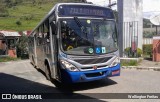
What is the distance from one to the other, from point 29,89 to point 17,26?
188 ft

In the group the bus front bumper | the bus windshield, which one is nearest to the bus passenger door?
the bus windshield

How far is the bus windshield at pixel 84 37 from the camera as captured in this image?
8.01m

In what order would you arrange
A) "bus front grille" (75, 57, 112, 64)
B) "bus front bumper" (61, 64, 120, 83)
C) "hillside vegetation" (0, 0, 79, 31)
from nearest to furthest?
"bus front bumper" (61, 64, 120, 83), "bus front grille" (75, 57, 112, 64), "hillside vegetation" (0, 0, 79, 31)

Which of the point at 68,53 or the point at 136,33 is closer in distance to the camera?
the point at 68,53

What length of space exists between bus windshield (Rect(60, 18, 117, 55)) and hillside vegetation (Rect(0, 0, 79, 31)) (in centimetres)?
5441

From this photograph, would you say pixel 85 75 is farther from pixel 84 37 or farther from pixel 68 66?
pixel 84 37

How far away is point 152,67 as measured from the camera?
13.2m

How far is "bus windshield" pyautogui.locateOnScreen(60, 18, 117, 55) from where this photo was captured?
315 inches

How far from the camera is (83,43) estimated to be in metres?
8.08

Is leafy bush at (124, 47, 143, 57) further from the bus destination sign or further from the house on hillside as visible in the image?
the house on hillside

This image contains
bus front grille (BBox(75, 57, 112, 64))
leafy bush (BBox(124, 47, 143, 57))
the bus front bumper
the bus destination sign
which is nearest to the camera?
the bus front bumper

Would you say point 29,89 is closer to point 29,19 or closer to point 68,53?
point 68,53

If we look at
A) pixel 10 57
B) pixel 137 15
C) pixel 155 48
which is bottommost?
pixel 10 57

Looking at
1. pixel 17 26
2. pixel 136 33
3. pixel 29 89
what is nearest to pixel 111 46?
pixel 29 89
